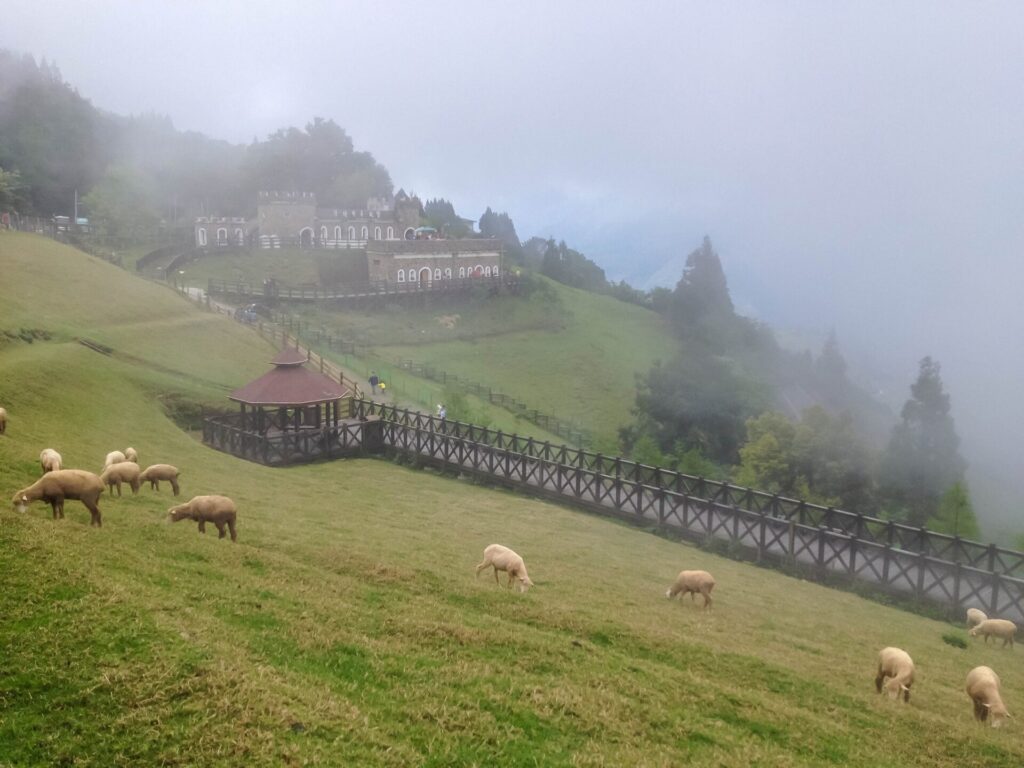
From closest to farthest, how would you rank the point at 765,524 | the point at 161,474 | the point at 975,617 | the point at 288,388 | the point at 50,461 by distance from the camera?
the point at 50,461, the point at 161,474, the point at 975,617, the point at 765,524, the point at 288,388

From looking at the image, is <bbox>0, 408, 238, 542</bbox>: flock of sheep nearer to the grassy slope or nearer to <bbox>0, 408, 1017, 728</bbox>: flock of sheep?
<bbox>0, 408, 1017, 728</bbox>: flock of sheep

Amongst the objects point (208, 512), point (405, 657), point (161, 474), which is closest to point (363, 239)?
point (161, 474)

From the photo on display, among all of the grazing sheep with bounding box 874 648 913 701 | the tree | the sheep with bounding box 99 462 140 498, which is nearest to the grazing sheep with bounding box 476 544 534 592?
the grazing sheep with bounding box 874 648 913 701

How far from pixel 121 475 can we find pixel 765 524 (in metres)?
14.1

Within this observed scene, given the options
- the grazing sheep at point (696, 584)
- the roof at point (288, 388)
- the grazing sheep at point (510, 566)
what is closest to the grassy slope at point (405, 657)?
the grazing sheep at point (510, 566)

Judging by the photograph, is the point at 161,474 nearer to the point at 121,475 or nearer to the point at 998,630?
the point at 121,475

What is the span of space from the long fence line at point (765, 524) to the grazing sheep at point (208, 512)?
40.3ft

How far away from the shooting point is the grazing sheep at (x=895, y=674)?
9.67 metres

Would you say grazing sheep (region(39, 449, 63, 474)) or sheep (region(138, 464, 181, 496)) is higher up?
grazing sheep (region(39, 449, 63, 474))

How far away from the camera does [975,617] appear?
14797 millimetres

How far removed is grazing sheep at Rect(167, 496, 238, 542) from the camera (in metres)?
12.0

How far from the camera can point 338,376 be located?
34312 millimetres

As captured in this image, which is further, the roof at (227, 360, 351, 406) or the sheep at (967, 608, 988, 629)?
the roof at (227, 360, 351, 406)

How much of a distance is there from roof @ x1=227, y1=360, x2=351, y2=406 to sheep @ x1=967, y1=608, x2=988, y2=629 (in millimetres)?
18507
